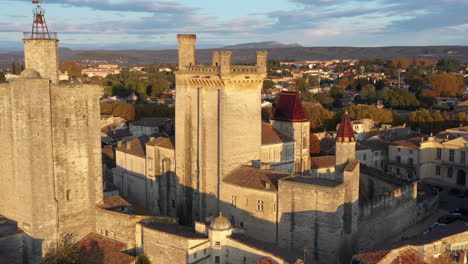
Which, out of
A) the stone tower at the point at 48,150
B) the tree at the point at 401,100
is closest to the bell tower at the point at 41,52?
the stone tower at the point at 48,150

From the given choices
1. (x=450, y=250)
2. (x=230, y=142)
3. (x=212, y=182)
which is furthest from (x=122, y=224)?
(x=450, y=250)

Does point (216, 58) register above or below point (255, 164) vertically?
above

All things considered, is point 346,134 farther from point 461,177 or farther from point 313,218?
point 461,177

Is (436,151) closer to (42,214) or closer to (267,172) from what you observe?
(267,172)

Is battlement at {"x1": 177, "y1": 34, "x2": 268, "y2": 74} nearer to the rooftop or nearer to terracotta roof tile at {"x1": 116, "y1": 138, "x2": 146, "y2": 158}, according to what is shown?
terracotta roof tile at {"x1": 116, "y1": 138, "x2": 146, "y2": 158}

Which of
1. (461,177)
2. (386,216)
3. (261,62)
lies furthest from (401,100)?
(261,62)

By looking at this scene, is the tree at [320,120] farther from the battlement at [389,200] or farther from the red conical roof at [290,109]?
the battlement at [389,200]
